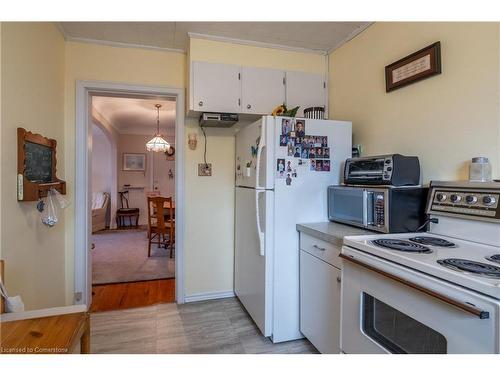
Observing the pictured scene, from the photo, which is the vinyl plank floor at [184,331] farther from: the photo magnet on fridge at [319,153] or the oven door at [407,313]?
the photo magnet on fridge at [319,153]

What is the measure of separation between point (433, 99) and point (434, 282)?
124 centimetres

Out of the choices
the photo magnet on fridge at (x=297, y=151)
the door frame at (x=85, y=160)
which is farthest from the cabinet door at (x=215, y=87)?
the photo magnet on fridge at (x=297, y=151)

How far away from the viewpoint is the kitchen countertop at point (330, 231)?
158cm

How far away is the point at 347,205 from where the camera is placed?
1888 mm

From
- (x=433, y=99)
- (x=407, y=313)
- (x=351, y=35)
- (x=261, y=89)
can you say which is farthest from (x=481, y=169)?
(x=261, y=89)

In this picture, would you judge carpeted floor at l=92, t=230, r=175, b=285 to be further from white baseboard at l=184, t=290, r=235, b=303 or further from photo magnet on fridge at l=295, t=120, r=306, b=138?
photo magnet on fridge at l=295, t=120, r=306, b=138

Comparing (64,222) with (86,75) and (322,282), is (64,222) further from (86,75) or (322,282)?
(322,282)

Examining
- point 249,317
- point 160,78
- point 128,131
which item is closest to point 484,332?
point 249,317

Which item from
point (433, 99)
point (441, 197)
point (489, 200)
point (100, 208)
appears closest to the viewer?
point (489, 200)

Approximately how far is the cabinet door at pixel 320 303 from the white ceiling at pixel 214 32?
1.78 metres

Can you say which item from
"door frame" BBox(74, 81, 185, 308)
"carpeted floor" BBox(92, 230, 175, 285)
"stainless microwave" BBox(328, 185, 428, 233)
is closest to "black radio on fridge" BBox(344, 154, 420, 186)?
"stainless microwave" BBox(328, 185, 428, 233)

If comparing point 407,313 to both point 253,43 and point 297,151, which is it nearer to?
point 297,151

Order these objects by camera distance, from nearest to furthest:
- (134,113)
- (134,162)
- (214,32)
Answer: (214,32) → (134,113) → (134,162)

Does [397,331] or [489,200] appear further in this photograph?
[489,200]
